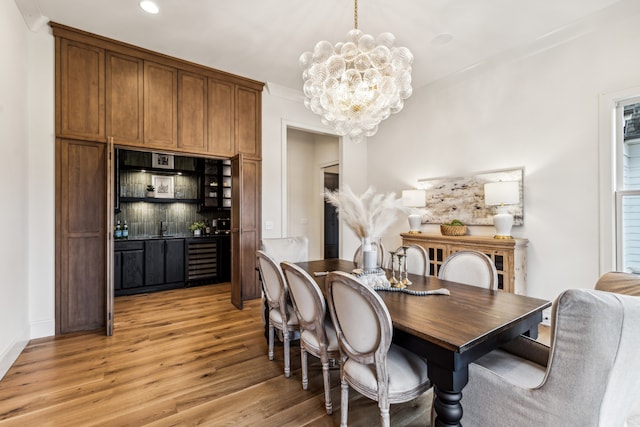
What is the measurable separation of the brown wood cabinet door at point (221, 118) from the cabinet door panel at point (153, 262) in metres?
1.97

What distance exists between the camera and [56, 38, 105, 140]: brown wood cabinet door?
3174mm

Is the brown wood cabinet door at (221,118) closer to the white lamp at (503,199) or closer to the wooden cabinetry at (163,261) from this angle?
the wooden cabinetry at (163,261)

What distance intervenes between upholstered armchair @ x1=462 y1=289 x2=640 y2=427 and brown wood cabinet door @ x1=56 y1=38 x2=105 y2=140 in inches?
169

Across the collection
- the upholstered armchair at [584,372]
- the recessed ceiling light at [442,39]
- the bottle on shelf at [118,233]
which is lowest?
the upholstered armchair at [584,372]

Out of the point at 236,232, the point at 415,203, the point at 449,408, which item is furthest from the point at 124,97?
the point at 449,408

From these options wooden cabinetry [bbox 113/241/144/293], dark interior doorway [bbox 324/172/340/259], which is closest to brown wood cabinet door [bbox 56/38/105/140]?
wooden cabinetry [bbox 113/241/144/293]

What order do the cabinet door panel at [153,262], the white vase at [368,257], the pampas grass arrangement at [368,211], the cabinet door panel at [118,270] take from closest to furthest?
the pampas grass arrangement at [368,211]
the white vase at [368,257]
the cabinet door panel at [118,270]
the cabinet door panel at [153,262]

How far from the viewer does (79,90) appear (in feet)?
10.7

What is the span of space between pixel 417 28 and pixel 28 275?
481 centimetres

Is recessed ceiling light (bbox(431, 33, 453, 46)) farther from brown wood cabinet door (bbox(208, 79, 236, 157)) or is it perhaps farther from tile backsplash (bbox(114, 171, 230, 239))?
tile backsplash (bbox(114, 171, 230, 239))

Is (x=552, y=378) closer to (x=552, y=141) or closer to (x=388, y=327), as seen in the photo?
(x=388, y=327)

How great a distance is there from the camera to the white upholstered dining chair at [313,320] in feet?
5.88

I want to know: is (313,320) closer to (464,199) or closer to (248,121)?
(464,199)

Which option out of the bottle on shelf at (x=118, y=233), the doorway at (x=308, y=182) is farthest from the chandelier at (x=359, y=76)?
the bottle on shelf at (x=118, y=233)
